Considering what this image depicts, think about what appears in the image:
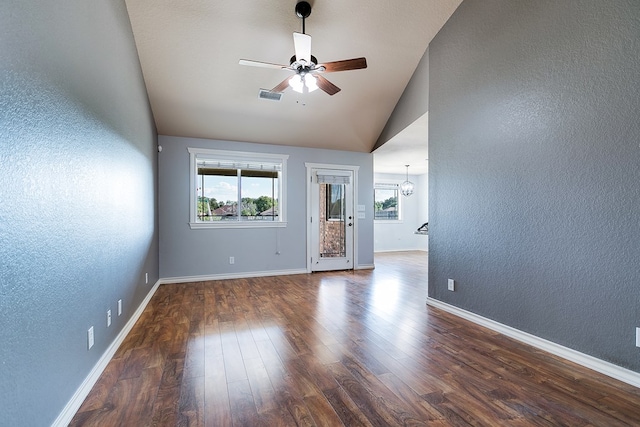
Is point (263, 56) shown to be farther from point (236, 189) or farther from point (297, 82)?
point (236, 189)

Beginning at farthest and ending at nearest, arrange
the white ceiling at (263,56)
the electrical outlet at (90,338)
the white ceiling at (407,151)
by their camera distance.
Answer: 1. the white ceiling at (407,151)
2. the white ceiling at (263,56)
3. the electrical outlet at (90,338)

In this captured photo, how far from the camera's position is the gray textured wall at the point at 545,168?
2.04 m

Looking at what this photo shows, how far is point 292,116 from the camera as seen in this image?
4859 millimetres

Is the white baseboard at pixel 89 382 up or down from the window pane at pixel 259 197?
down

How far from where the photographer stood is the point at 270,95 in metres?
4.31

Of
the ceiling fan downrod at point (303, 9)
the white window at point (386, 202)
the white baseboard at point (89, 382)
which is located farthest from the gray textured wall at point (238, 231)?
the white window at point (386, 202)

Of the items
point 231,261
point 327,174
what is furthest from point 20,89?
point 327,174

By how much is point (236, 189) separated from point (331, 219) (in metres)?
1.88

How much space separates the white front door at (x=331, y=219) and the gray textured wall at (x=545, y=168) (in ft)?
8.56

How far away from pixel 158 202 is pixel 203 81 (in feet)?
6.68

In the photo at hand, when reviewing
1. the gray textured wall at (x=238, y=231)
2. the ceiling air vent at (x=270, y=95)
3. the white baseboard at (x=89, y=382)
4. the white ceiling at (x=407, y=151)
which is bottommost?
the white baseboard at (x=89, y=382)

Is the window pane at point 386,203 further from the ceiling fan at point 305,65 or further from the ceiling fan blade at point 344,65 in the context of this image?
the ceiling fan blade at point 344,65

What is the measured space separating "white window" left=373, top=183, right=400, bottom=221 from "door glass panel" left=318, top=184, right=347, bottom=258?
3.13 metres

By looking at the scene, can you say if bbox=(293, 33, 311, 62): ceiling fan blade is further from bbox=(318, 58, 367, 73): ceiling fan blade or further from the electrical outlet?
the electrical outlet
